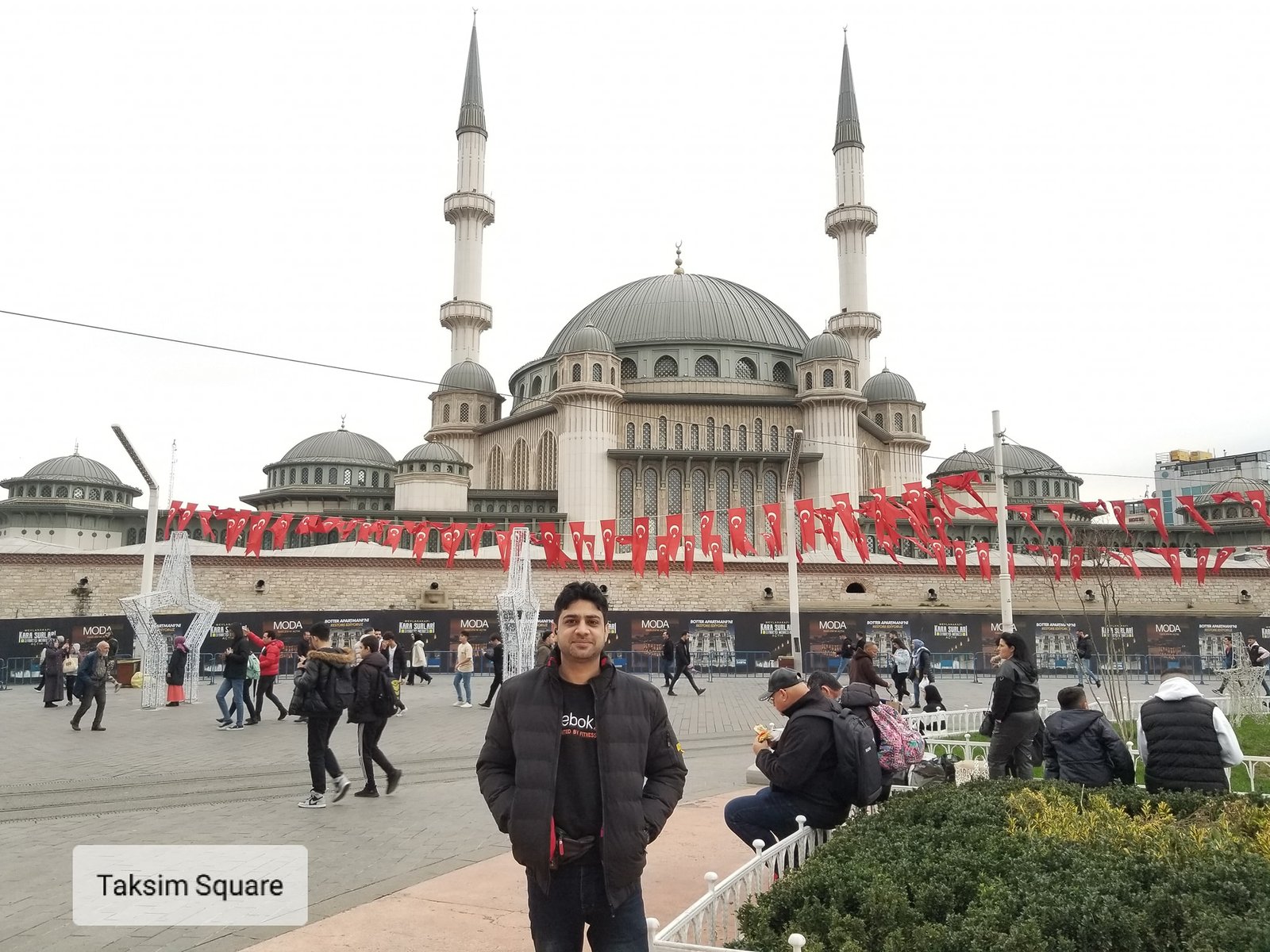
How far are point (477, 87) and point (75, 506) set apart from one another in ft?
122

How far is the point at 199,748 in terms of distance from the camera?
1135 centimetres

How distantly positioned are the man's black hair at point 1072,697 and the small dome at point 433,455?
41.0 metres

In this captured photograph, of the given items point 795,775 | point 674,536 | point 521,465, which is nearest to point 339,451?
point 521,465

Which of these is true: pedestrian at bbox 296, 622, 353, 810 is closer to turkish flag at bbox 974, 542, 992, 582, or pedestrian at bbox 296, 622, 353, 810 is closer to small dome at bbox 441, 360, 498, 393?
turkish flag at bbox 974, 542, 992, 582

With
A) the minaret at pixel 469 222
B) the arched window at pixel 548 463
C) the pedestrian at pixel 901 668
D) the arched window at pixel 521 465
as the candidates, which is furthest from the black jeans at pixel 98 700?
the minaret at pixel 469 222

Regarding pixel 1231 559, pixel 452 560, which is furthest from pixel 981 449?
pixel 452 560

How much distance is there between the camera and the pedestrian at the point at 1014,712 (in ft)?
22.7

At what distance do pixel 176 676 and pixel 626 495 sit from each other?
1163 inches

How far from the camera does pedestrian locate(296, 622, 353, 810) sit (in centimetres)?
764

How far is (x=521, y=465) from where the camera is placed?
4950 centimetres

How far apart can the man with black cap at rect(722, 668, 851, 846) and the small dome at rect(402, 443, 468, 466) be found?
4154 cm

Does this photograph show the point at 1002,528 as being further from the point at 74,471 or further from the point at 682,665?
the point at 74,471

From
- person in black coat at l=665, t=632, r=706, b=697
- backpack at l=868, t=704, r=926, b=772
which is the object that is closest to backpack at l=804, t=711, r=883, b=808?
backpack at l=868, t=704, r=926, b=772

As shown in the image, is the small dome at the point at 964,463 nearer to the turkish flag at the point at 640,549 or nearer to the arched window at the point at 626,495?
the arched window at the point at 626,495
